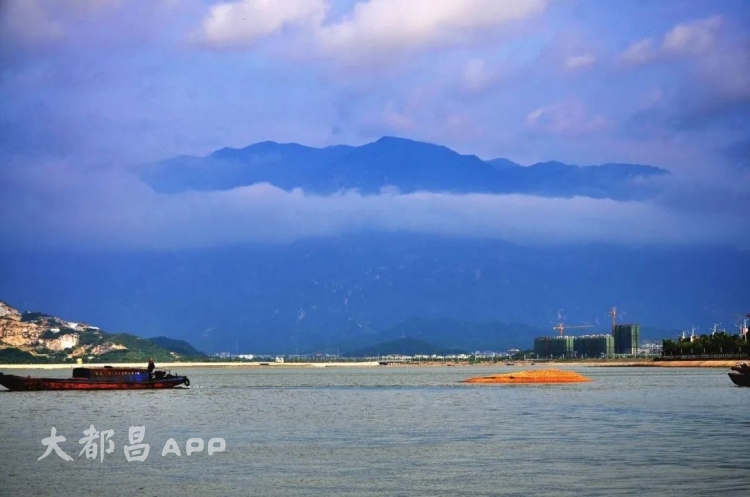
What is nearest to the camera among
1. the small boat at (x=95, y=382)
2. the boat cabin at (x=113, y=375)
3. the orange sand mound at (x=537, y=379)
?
the small boat at (x=95, y=382)

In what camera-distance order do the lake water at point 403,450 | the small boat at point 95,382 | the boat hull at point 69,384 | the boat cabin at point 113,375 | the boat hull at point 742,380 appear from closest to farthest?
the lake water at point 403,450
the boat hull at point 742,380
the boat hull at point 69,384
the small boat at point 95,382
the boat cabin at point 113,375

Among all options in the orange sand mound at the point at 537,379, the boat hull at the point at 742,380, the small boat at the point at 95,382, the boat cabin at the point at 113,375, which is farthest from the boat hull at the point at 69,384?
the boat hull at the point at 742,380

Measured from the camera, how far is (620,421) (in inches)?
3371

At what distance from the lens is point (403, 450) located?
212 feet

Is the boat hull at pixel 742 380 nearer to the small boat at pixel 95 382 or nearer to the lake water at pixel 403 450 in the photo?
the lake water at pixel 403 450

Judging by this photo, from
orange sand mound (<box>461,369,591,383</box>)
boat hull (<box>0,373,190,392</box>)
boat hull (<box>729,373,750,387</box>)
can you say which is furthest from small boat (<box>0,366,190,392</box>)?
boat hull (<box>729,373,750,387</box>)

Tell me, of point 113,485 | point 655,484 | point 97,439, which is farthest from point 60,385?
point 655,484

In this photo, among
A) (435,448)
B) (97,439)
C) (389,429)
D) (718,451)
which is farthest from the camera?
(389,429)

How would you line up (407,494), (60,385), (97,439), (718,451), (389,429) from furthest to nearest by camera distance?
(60,385)
(389,429)
(97,439)
(718,451)
(407,494)

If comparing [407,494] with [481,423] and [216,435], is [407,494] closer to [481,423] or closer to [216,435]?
[216,435]

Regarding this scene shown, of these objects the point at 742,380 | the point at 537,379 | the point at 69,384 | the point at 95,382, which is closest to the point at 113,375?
the point at 95,382

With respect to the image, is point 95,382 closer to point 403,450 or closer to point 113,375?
point 113,375

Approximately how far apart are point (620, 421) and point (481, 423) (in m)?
12.0

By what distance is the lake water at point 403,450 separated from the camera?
49031 mm
